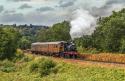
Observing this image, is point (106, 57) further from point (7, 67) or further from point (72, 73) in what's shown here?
point (72, 73)

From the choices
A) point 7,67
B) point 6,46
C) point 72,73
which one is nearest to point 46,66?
point 72,73

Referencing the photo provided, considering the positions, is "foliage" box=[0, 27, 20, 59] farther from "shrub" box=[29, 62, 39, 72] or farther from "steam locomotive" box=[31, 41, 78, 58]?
"shrub" box=[29, 62, 39, 72]

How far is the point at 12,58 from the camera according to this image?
7519cm

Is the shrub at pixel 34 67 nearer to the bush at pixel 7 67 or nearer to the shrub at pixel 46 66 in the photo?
the shrub at pixel 46 66

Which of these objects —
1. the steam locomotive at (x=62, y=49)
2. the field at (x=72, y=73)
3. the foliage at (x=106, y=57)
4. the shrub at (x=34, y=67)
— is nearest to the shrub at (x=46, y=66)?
the field at (x=72, y=73)

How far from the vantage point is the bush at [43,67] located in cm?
4602

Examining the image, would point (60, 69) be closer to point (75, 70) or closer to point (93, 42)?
point (75, 70)

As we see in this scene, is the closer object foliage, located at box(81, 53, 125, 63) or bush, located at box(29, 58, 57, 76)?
bush, located at box(29, 58, 57, 76)

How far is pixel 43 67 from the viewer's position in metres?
46.8

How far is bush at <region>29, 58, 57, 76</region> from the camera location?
46019 millimetres

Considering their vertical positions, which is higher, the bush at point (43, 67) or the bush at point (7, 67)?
the bush at point (43, 67)

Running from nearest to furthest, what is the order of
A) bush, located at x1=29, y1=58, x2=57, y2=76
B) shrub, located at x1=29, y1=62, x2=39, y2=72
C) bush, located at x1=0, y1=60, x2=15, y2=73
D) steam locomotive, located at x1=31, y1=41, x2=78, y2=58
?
bush, located at x1=29, y1=58, x2=57, y2=76
shrub, located at x1=29, y1=62, x2=39, y2=72
bush, located at x1=0, y1=60, x2=15, y2=73
steam locomotive, located at x1=31, y1=41, x2=78, y2=58

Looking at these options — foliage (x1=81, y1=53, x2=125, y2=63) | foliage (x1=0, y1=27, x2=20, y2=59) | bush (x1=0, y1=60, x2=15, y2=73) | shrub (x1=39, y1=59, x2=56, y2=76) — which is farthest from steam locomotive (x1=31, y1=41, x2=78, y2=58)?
shrub (x1=39, y1=59, x2=56, y2=76)

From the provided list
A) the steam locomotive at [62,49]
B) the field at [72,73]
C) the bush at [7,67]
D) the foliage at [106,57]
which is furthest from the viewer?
the steam locomotive at [62,49]
